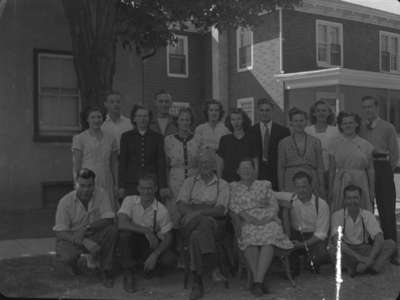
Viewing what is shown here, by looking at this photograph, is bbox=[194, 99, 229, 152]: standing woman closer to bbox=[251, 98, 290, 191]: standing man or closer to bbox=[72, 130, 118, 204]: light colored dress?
bbox=[251, 98, 290, 191]: standing man

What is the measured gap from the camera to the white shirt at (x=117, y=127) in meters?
7.09

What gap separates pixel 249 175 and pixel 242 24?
17.8 feet

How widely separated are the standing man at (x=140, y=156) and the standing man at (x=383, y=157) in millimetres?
2606

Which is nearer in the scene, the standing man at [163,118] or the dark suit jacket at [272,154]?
the dark suit jacket at [272,154]

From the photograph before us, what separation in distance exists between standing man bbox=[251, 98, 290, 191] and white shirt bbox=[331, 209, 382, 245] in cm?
90

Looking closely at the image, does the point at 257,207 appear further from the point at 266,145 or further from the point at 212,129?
the point at 212,129

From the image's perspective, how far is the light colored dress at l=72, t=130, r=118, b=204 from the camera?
6.72 meters

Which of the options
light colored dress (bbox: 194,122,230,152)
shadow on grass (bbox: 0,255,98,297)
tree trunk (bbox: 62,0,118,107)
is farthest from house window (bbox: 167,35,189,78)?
shadow on grass (bbox: 0,255,98,297)

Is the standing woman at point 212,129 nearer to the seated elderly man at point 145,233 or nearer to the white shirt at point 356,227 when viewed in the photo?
the seated elderly man at point 145,233

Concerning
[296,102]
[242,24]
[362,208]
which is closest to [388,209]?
[362,208]

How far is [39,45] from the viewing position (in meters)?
11.5

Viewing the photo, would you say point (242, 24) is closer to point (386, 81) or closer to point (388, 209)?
point (388, 209)

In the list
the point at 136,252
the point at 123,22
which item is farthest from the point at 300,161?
the point at 123,22

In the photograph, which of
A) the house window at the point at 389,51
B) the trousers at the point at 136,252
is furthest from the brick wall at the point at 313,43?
the trousers at the point at 136,252
